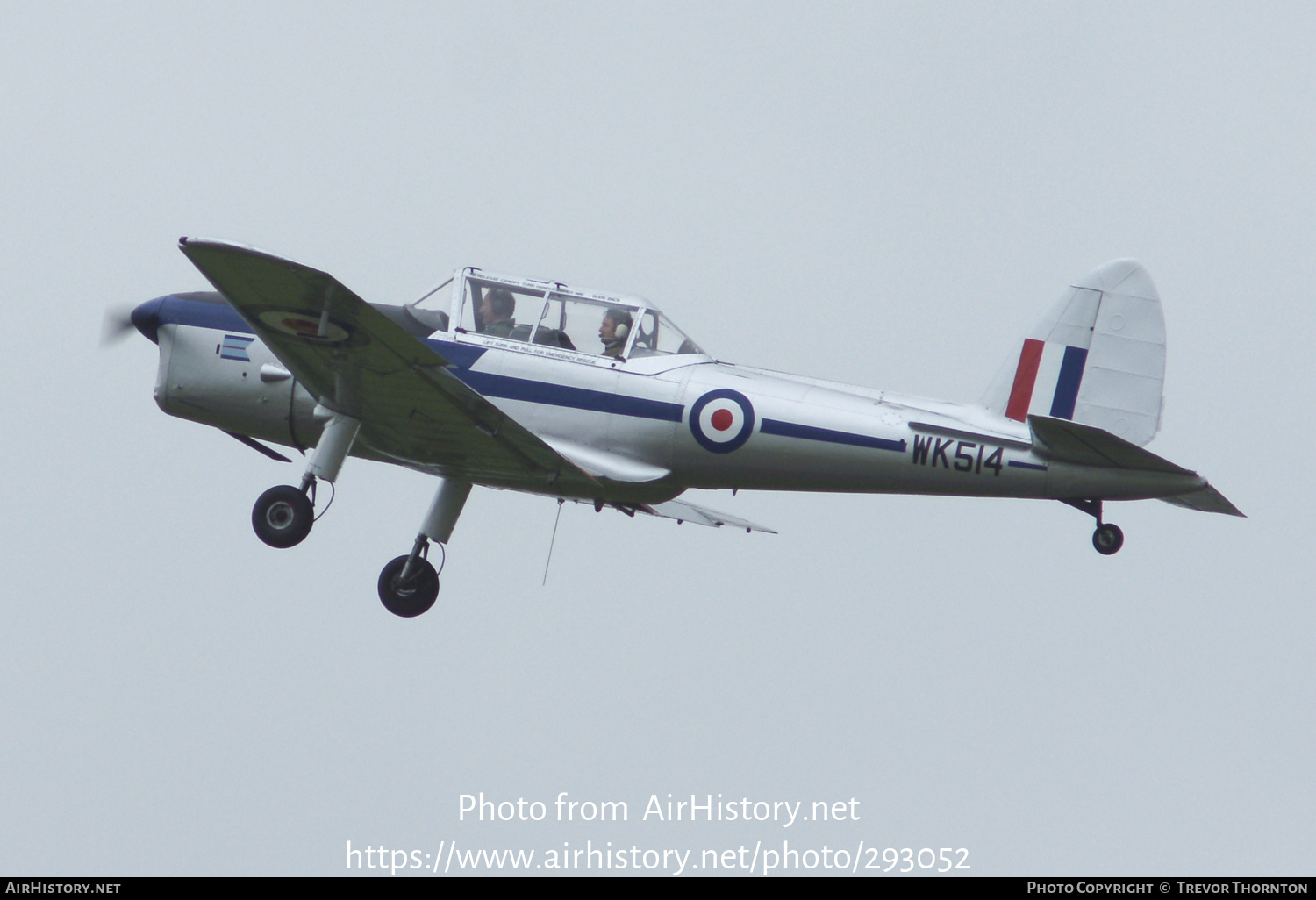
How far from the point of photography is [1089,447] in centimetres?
1049

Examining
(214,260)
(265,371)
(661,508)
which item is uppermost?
(214,260)

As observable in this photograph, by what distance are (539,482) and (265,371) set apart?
7.33 ft

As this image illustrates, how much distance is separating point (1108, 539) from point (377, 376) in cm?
509

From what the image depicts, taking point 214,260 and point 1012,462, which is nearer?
point 214,260

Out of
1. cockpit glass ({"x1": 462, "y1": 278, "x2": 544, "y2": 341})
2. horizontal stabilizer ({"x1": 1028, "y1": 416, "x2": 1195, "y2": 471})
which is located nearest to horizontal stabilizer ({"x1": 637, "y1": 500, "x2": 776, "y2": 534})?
cockpit glass ({"x1": 462, "y1": 278, "x2": 544, "y2": 341})

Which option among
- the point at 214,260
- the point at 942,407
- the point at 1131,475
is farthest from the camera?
the point at 942,407

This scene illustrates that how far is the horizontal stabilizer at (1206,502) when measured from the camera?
1048cm

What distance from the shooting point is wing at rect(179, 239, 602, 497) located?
9797 millimetres

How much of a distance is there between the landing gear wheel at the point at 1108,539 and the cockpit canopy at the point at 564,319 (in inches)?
127

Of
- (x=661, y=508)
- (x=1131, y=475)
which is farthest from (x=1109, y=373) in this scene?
(x=661, y=508)

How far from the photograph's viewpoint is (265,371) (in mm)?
11750

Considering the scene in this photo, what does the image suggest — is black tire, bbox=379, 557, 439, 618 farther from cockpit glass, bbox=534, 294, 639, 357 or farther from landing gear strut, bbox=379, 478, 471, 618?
cockpit glass, bbox=534, 294, 639, 357

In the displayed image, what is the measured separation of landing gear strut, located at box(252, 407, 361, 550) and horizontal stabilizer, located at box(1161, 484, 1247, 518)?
5.85 meters

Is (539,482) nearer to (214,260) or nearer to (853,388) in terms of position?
(853,388)
